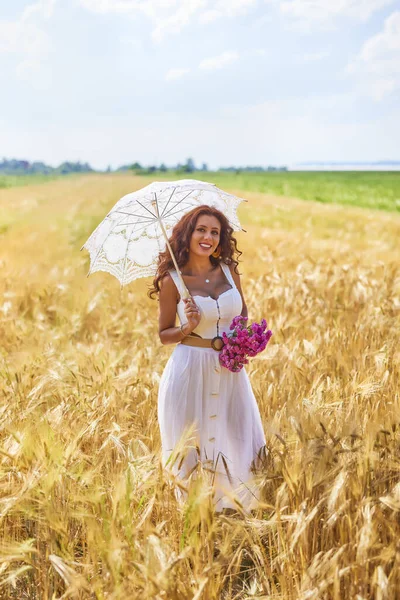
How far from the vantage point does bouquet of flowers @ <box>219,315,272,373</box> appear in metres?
2.63

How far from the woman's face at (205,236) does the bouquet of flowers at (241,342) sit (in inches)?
14.5

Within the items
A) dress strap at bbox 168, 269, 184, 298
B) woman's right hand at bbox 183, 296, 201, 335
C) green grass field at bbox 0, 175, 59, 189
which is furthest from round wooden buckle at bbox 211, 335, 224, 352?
green grass field at bbox 0, 175, 59, 189

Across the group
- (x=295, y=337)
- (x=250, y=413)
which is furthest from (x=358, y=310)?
(x=250, y=413)

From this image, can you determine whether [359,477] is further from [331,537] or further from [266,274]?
[266,274]

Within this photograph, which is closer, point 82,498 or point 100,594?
point 100,594

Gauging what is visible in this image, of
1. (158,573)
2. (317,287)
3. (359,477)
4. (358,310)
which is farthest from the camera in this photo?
(317,287)

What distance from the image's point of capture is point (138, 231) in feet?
10.5

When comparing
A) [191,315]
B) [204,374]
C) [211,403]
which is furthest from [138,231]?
→ [211,403]

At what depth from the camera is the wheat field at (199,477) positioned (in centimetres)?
192

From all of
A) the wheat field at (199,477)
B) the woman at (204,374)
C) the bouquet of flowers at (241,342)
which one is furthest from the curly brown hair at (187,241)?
the wheat field at (199,477)

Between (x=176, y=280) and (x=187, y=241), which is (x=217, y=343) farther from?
(x=187, y=241)

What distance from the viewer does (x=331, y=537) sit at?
6.90 feet

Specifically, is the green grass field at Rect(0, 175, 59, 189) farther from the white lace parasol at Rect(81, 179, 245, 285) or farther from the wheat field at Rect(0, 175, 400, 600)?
the white lace parasol at Rect(81, 179, 245, 285)

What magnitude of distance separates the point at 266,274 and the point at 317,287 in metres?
0.66
